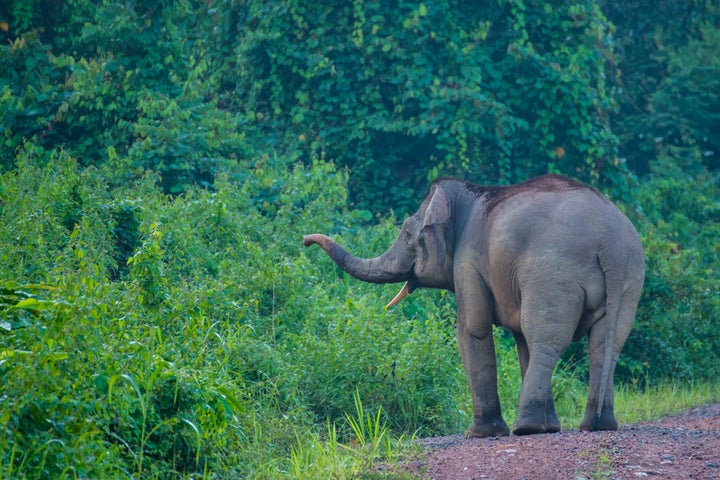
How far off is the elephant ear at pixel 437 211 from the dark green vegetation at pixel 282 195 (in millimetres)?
929

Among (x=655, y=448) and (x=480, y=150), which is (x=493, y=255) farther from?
(x=480, y=150)

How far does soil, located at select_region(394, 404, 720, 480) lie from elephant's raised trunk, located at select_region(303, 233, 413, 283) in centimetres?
185

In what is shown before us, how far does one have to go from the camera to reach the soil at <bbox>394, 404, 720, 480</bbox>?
17.9ft

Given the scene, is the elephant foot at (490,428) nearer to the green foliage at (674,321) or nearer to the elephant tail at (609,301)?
the elephant tail at (609,301)

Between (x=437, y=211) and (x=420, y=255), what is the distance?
0.39 metres

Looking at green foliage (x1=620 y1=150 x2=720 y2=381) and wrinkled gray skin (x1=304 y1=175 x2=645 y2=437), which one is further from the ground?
wrinkled gray skin (x1=304 y1=175 x2=645 y2=437)

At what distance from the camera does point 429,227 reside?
7957mm

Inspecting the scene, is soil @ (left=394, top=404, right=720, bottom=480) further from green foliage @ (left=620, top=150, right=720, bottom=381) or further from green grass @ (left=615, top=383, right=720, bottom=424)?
green foliage @ (left=620, top=150, right=720, bottom=381)

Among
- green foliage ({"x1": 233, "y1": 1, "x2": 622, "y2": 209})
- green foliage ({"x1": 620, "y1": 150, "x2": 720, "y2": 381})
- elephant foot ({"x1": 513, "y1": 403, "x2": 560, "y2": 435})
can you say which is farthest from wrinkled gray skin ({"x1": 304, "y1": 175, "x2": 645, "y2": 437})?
green foliage ({"x1": 233, "y1": 1, "x2": 622, "y2": 209})

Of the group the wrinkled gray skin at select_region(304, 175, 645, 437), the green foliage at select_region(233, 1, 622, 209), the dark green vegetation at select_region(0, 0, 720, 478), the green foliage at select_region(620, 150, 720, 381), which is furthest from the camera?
the green foliage at select_region(233, 1, 622, 209)

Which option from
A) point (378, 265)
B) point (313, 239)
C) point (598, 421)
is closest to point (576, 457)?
point (598, 421)

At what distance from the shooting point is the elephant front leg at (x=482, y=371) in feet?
24.6

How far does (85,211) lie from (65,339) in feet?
13.0

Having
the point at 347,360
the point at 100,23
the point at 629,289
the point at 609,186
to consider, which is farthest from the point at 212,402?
the point at 609,186
